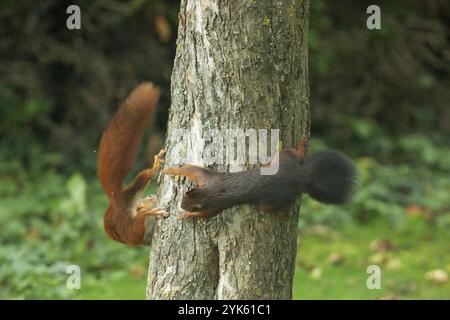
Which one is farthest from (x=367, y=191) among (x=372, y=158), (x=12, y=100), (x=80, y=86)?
(x=12, y=100)

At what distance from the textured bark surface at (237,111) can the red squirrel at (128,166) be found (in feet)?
0.71

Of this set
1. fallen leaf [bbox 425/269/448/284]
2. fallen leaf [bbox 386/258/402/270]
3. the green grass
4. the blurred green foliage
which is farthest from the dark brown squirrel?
fallen leaf [bbox 386/258/402/270]

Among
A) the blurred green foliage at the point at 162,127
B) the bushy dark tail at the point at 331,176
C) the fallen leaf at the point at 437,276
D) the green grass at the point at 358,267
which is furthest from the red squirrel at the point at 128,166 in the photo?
the fallen leaf at the point at 437,276

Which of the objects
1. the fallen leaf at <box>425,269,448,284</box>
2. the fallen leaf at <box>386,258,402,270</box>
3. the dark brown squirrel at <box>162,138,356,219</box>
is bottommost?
the fallen leaf at <box>425,269,448,284</box>

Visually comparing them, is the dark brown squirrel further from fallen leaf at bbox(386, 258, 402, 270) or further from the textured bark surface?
fallen leaf at bbox(386, 258, 402, 270)

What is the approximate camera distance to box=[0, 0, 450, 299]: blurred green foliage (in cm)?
586

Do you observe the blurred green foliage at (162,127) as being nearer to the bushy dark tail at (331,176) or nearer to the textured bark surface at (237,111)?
the textured bark surface at (237,111)

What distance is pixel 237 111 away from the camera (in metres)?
3.27

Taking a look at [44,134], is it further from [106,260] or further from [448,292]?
[448,292]

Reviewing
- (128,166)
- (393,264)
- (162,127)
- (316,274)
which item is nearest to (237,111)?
(128,166)

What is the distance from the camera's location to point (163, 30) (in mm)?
7461

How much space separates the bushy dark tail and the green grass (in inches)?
79.3

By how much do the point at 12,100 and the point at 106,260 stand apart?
2.27 m

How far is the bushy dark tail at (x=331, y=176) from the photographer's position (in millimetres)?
3209
